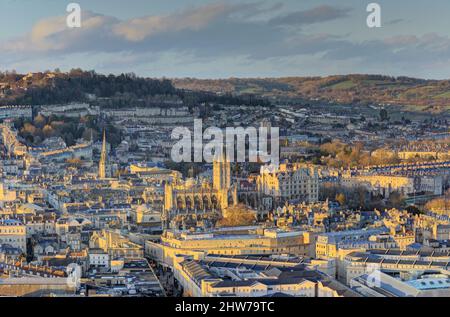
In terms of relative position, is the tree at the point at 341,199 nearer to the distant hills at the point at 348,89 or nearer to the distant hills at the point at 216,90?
the distant hills at the point at 216,90

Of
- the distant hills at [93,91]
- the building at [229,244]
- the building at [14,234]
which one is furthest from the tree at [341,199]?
the distant hills at [93,91]

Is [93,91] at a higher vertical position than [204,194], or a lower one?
higher

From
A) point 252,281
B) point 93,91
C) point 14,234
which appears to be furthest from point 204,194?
point 93,91

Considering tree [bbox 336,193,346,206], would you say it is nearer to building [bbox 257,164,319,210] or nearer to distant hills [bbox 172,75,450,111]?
building [bbox 257,164,319,210]

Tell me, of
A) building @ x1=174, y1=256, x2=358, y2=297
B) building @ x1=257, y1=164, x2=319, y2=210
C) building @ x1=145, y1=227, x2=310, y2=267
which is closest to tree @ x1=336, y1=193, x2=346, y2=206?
building @ x1=257, y1=164, x2=319, y2=210

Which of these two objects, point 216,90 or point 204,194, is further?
point 216,90

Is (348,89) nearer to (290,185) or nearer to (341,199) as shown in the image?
(290,185)

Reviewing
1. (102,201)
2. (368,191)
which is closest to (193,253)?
(102,201)

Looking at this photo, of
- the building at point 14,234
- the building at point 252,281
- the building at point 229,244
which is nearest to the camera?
the building at point 252,281
